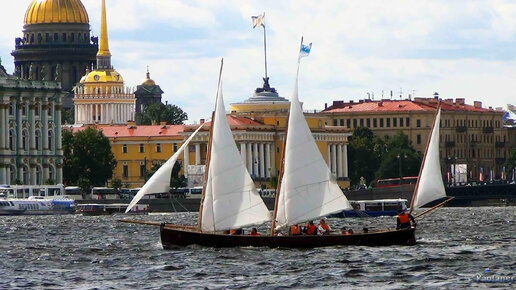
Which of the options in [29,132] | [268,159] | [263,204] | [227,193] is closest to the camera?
[227,193]

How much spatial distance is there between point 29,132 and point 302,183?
89137 mm

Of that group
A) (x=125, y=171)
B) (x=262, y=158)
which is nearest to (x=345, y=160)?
(x=262, y=158)

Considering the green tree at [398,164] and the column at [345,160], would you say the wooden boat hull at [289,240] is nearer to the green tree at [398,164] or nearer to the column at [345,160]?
the green tree at [398,164]

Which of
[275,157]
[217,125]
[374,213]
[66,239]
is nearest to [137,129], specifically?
[275,157]

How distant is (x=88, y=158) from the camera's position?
571 ft

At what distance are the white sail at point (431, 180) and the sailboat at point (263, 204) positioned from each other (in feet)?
6.51

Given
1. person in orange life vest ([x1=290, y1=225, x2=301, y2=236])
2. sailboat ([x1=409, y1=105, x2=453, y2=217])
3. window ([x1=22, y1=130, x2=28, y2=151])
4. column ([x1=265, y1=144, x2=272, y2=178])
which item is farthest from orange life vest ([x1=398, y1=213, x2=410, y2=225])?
column ([x1=265, y1=144, x2=272, y2=178])

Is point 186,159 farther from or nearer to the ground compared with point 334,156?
nearer to the ground

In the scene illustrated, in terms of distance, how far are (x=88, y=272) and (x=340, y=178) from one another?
12054cm

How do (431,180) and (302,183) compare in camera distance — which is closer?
(302,183)

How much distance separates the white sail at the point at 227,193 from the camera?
245 feet

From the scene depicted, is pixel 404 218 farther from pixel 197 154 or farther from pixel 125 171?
pixel 125 171

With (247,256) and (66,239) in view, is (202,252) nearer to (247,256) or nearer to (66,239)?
(247,256)

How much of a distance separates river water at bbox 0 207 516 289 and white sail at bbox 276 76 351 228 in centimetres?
210
